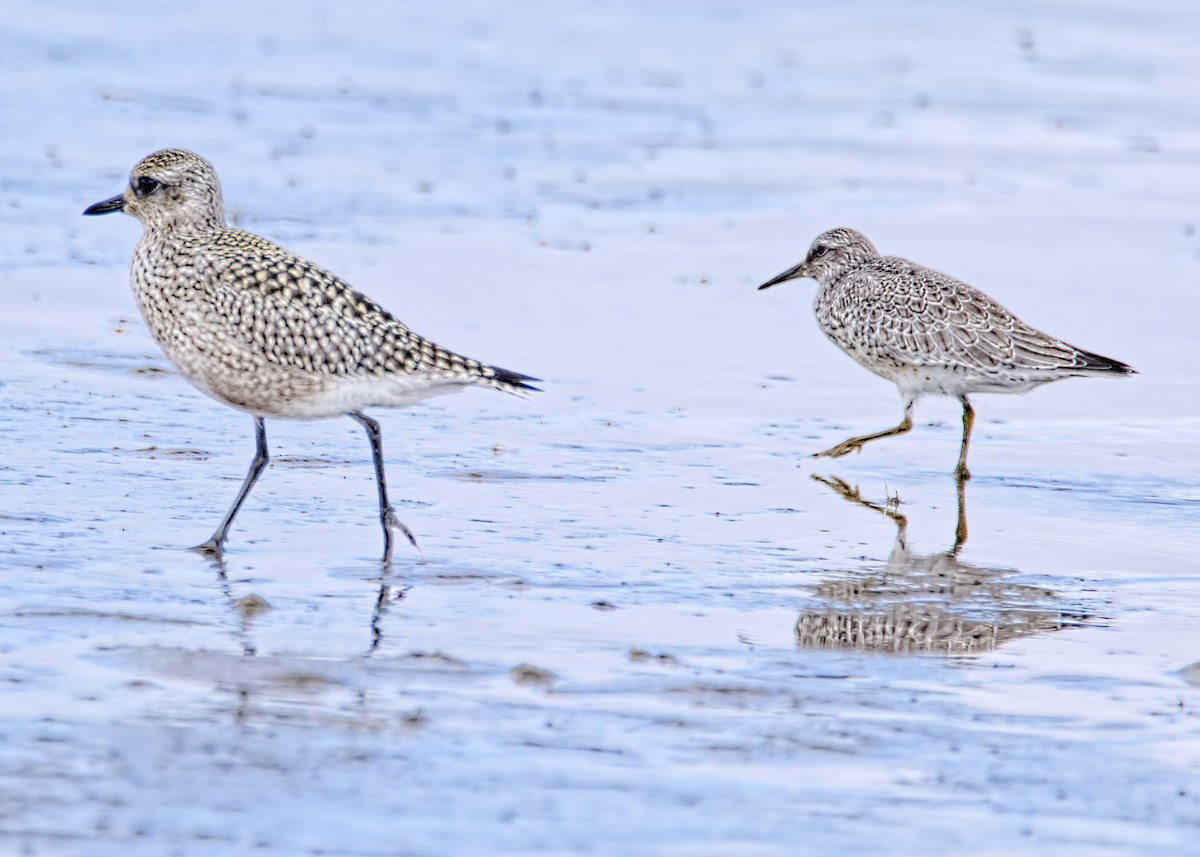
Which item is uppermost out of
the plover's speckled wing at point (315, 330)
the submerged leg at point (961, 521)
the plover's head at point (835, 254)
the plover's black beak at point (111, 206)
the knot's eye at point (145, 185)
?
the plover's head at point (835, 254)

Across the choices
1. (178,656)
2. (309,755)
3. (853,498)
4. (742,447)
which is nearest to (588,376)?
(742,447)

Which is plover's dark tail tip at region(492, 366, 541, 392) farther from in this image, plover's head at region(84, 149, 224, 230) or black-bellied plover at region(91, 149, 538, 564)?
plover's head at region(84, 149, 224, 230)

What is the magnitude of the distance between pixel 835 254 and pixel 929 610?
4475 millimetres

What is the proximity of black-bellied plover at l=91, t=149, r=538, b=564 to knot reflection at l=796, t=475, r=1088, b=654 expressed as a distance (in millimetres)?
1475

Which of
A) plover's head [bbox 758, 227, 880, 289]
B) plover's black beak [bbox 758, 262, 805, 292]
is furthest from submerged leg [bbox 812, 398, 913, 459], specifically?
plover's black beak [bbox 758, 262, 805, 292]

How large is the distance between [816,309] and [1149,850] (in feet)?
20.5

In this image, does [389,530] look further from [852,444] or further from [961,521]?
[852,444]

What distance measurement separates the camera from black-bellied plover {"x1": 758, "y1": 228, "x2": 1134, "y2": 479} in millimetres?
9773

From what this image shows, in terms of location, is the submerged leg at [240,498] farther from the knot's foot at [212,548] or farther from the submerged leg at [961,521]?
the submerged leg at [961,521]

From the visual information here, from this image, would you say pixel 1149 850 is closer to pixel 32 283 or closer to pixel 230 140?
pixel 32 283

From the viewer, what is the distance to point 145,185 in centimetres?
807

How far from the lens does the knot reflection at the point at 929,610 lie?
6.70 metres

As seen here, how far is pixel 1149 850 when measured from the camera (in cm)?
496

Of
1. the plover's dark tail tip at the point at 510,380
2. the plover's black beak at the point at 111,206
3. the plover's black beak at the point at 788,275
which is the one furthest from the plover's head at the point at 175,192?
the plover's black beak at the point at 788,275
